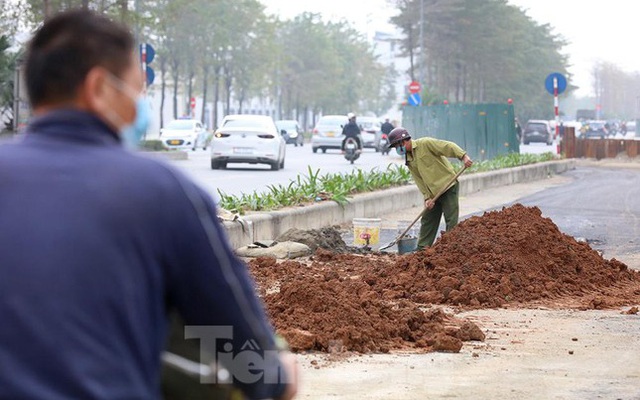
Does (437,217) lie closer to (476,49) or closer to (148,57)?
(148,57)

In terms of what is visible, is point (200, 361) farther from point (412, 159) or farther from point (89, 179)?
point (412, 159)

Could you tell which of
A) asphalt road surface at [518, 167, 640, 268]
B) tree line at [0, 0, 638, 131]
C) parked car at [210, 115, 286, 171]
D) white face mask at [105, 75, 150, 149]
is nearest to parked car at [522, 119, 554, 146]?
tree line at [0, 0, 638, 131]

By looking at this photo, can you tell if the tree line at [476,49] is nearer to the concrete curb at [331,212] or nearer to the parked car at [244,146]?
the parked car at [244,146]

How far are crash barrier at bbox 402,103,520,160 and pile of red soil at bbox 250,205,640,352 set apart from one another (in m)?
23.8

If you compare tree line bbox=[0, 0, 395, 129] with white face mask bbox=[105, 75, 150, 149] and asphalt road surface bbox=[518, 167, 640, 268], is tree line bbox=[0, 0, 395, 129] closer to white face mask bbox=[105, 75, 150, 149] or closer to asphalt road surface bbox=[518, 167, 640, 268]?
asphalt road surface bbox=[518, 167, 640, 268]

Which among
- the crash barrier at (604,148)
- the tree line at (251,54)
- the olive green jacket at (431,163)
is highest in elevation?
the tree line at (251,54)

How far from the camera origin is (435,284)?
11.3 metres

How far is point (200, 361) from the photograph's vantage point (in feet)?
9.48

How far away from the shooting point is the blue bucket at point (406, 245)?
15078mm

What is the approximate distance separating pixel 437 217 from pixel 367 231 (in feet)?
2.74

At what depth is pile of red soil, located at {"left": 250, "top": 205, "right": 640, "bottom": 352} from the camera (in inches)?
347

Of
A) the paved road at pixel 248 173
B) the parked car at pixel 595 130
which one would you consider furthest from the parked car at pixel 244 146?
the parked car at pixel 595 130

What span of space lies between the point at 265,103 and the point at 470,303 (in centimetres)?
13475

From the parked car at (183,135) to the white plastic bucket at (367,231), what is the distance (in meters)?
35.5
